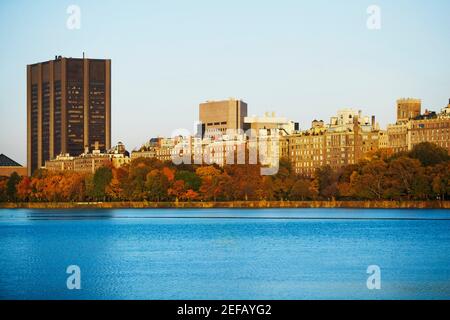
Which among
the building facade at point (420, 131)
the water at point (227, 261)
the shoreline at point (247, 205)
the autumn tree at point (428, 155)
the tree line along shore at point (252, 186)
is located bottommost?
the water at point (227, 261)

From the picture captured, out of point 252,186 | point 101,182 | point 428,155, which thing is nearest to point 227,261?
point 428,155

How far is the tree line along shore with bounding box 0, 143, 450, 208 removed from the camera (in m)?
108

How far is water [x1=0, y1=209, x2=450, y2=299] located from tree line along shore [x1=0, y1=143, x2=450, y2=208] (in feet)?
87.8

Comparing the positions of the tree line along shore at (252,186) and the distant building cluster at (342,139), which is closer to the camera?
the tree line along shore at (252,186)

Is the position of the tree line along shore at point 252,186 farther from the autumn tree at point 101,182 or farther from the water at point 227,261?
the water at point 227,261

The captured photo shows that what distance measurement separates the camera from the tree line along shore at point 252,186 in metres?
108

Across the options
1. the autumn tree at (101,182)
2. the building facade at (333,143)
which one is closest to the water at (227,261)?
the autumn tree at (101,182)

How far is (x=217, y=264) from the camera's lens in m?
48.6

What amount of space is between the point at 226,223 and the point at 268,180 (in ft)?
120

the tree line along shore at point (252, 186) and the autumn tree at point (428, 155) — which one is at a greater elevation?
the autumn tree at point (428, 155)

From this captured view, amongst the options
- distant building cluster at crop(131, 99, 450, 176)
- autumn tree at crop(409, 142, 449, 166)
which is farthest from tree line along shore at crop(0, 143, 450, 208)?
distant building cluster at crop(131, 99, 450, 176)

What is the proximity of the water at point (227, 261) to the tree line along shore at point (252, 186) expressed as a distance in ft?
87.8

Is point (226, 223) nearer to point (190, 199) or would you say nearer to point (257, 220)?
point (257, 220)
